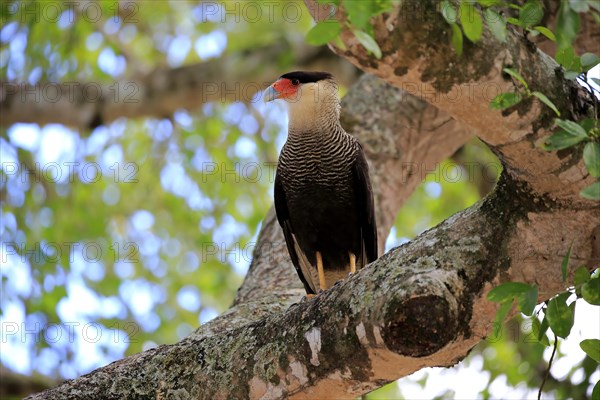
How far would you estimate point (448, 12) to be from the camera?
2.29 m

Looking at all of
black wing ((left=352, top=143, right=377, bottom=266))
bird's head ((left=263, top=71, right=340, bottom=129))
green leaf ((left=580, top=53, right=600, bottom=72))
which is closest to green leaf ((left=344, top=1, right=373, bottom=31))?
green leaf ((left=580, top=53, right=600, bottom=72))

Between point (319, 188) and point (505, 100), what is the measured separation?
254 centimetres

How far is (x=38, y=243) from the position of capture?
730 centimetres

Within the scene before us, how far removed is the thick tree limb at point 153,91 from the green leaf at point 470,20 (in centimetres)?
450

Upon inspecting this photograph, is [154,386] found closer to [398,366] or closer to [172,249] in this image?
[398,366]

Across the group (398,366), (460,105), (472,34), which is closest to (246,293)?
(398,366)

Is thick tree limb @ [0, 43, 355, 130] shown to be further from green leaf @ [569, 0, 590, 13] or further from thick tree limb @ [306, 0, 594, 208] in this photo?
green leaf @ [569, 0, 590, 13]

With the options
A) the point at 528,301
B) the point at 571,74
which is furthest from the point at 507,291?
the point at 571,74

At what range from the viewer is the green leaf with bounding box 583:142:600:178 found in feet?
7.23

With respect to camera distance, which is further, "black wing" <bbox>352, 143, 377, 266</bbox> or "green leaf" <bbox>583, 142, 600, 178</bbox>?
"black wing" <bbox>352, 143, 377, 266</bbox>

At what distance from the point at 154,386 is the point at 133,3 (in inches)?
244

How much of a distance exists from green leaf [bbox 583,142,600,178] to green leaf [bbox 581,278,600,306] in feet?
1.00

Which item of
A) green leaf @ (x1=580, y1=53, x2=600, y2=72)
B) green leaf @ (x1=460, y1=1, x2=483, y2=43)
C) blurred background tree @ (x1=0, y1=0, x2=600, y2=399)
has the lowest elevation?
blurred background tree @ (x1=0, y1=0, x2=600, y2=399)

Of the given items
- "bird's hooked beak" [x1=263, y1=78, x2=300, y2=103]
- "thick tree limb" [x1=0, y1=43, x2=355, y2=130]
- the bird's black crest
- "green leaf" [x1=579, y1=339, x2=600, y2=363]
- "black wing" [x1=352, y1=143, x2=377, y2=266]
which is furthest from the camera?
"thick tree limb" [x1=0, y1=43, x2=355, y2=130]
